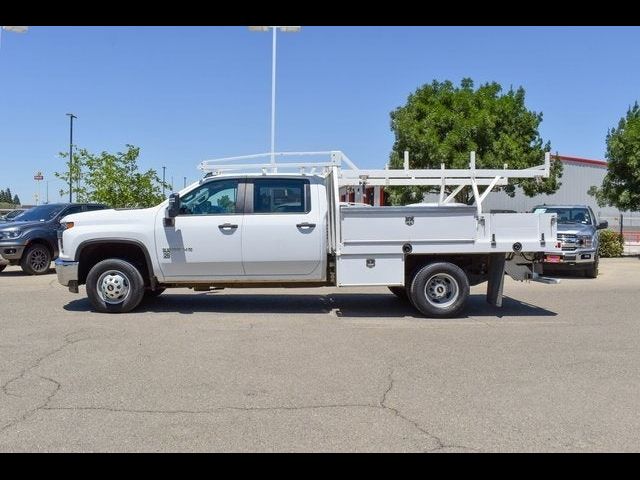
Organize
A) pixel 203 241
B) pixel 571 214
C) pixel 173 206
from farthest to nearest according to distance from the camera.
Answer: pixel 571 214 → pixel 203 241 → pixel 173 206

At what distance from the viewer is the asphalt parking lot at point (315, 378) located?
4453mm

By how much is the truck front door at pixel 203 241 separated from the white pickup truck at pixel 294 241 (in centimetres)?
1

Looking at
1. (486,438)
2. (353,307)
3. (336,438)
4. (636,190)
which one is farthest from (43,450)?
(636,190)

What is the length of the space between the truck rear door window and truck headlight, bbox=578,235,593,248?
8.68 m

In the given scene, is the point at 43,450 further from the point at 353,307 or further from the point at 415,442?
the point at 353,307

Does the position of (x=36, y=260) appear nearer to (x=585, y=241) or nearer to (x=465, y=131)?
(x=585, y=241)

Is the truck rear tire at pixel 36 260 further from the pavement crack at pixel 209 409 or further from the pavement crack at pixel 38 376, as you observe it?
the pavement crack at pixel 209 409

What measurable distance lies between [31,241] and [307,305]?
808cm

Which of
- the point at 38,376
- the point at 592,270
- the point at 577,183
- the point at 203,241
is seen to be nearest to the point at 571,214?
the point at 592,270

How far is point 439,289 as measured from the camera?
9180 millimetres

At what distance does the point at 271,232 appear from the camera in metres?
8.98

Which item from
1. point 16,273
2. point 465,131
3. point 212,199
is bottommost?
point 16,273

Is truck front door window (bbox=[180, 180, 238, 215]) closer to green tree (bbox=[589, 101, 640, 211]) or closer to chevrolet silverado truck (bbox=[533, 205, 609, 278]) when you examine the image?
chevrolet silverado truck (bbox=[533, 205, 609, 278])

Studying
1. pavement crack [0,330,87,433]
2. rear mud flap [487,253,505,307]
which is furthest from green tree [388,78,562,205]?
pavement crack [0,330,87,433]
